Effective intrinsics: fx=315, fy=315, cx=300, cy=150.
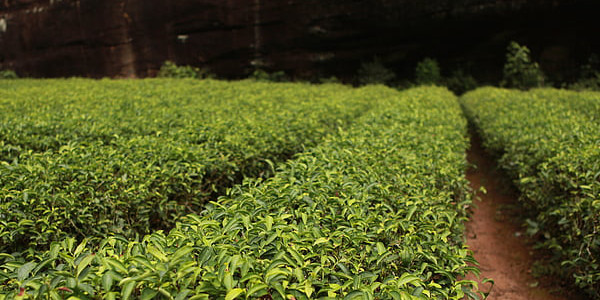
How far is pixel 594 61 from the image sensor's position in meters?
15.0

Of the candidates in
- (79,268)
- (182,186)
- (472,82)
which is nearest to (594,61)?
(472,82)

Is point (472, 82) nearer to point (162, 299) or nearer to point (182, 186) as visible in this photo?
point (182, 186)

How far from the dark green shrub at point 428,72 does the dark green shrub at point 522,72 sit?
3064mm

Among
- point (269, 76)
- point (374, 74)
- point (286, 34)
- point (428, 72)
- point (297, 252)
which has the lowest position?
point (269, 76)

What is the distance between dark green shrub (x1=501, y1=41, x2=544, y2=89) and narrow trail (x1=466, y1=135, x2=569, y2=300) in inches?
463

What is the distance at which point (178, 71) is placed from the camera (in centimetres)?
1772

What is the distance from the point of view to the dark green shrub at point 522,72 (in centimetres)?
1471

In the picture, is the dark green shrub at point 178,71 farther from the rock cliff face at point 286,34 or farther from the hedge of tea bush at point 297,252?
the hedge of tea bush at point 297,252

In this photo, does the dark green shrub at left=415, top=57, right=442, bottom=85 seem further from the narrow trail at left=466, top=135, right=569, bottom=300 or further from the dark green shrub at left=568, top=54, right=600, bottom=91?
the narrow trail at left=466, top=135, right=569, bottom=300

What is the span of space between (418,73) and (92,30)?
18.4 metres

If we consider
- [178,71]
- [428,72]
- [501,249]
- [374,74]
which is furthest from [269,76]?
[501,249]

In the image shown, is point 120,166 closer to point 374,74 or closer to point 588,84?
point 374,74

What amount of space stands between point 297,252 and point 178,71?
18.3 meters

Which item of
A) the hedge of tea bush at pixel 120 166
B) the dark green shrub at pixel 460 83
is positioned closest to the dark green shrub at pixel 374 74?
the dark green shrub at pixel 460 83
